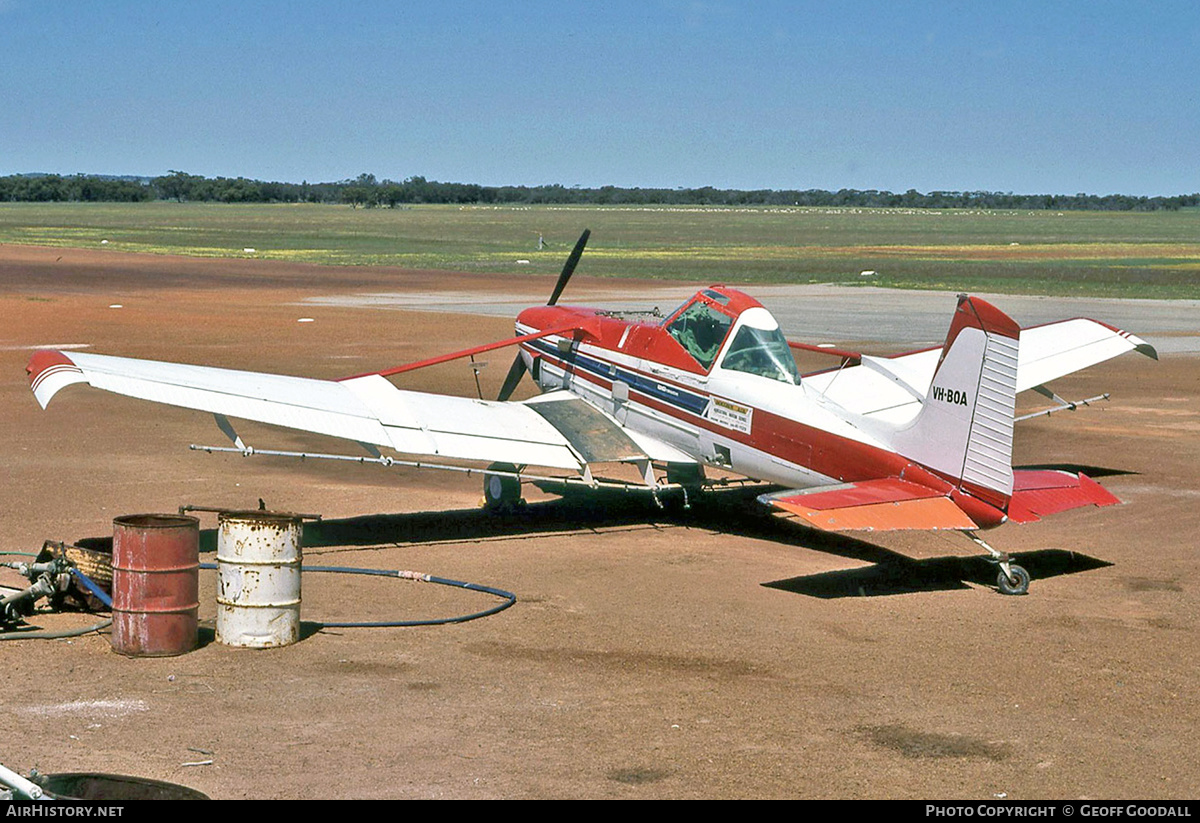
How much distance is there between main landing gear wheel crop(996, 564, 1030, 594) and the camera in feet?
40.3

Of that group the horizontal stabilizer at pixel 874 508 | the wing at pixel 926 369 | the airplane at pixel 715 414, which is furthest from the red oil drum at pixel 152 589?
the wing at pixel 926 369

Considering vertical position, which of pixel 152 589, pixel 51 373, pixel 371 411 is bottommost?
pixel 152 589

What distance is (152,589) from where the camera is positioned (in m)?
9.95

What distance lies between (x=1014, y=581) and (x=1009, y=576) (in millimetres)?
57

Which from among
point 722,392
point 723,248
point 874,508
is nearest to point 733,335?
point 722,392

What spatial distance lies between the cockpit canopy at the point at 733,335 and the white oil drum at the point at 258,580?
5.41m

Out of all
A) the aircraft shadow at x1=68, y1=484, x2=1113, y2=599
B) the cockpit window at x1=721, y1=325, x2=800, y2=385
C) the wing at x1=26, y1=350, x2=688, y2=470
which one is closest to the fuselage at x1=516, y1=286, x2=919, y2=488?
the cockpit window at x1=721, y1=325, x2=800, y2=385

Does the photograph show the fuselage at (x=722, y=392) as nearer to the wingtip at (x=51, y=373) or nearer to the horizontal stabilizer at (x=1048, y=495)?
the horizontal stabilizer at (x=1048, y=495)

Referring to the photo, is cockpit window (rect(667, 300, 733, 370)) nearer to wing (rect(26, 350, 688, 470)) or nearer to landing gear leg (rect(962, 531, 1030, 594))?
wing (rect(26, 350, 688, 470))

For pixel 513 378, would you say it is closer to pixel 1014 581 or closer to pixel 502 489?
pixel 502 489

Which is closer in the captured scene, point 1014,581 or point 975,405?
point 975,405

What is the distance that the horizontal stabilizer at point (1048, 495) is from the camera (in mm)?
12367

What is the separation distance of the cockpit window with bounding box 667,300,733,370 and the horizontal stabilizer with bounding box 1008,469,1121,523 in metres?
3.15

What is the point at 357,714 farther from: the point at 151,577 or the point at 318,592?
the point at 318,592
